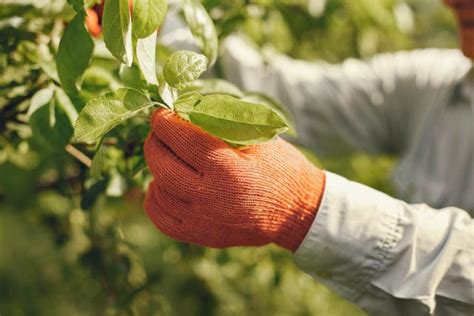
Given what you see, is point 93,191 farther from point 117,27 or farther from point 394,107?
point 394,107

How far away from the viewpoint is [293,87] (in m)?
1.65

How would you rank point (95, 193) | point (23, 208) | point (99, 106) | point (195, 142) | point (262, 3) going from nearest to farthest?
point (99, 106)
point (195, 142)
point (95, 193)
point (262, 3)
point (23, 208)

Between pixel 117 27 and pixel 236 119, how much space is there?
16cm

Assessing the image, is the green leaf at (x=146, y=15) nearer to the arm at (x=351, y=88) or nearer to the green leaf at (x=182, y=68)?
the green leaf at (x=182, y=68)

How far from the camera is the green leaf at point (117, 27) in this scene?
0.69 metres

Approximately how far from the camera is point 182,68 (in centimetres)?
72

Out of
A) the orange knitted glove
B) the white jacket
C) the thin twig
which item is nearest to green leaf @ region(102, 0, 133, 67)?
the orange knitted glove

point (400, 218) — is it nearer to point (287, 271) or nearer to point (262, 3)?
point (262, 3)

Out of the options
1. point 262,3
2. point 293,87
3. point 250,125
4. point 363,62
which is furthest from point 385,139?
point 250,125

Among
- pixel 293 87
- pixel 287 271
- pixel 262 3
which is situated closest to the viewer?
pixel 262 3

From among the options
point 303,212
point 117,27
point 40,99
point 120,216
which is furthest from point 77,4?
point 120,216

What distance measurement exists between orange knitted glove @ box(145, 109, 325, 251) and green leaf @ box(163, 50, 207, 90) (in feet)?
0.24

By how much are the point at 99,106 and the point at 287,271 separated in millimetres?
1318

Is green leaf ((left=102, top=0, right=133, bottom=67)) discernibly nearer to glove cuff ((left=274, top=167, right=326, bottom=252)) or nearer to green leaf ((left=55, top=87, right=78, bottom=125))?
green leaf ((left=55, top=87, right=78, bottom=125))
